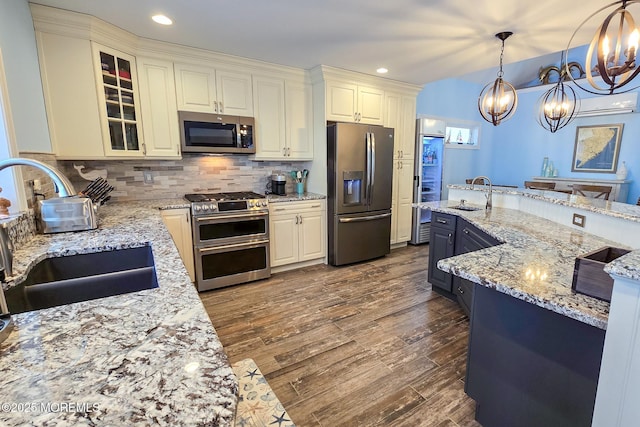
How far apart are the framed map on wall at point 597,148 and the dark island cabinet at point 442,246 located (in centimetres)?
452

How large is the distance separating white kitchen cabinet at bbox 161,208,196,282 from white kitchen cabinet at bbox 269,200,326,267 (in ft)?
2.88

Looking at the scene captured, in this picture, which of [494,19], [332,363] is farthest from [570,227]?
[332,363]

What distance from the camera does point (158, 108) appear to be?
2.99 m

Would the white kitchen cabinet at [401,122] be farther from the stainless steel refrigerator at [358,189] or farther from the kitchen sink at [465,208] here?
the kitchen sink at [465,208]

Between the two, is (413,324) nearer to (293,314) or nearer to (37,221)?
(293,314)

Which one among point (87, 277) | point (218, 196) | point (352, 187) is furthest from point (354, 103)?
point (87, 277)

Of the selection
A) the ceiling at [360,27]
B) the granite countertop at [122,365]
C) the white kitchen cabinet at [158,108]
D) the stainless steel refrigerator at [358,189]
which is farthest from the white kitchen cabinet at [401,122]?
the granite countertop at [122,365]

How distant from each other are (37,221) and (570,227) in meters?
3.50

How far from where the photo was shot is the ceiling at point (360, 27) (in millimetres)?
2193

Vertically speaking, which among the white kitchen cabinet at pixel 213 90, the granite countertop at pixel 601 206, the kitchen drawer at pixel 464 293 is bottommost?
the kitchen drawer at pixel 464 293

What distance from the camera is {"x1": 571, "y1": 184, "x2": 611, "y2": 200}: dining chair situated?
197 inches

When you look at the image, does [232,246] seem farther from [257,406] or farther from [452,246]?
[257,406]

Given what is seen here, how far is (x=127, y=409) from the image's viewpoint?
50cm

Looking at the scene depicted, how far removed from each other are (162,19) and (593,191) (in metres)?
6.51
